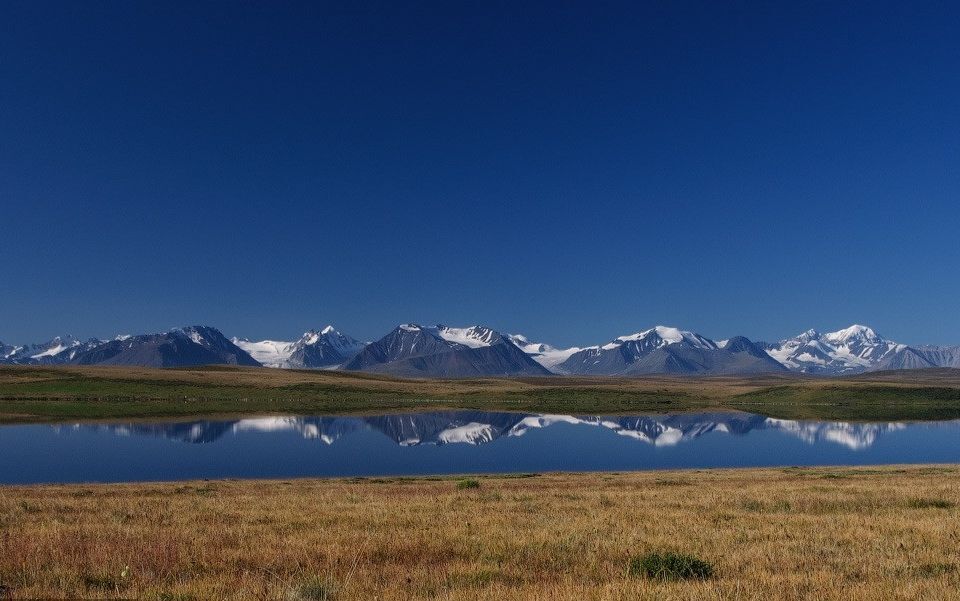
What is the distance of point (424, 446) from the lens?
8431cm

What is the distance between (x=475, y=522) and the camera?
1588 centimetres

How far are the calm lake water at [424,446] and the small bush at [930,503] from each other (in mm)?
41687

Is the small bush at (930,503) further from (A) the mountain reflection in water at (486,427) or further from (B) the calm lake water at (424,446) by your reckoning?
(A) the mountain reflection in water at (486,427)

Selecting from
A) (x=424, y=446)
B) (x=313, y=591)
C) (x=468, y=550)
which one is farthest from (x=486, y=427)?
(x=313, y=591)

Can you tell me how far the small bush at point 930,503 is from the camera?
801 inches

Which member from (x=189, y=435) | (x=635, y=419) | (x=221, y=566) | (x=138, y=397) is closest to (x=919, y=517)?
(x=221, y=566)

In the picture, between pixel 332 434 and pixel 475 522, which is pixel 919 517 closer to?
pixel 475 522

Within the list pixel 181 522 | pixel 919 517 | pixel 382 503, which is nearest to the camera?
pixel 181 522

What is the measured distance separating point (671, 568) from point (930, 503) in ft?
51.5

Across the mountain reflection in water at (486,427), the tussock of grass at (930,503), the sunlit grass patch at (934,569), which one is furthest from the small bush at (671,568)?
the mountain reflection in water at (486,427)

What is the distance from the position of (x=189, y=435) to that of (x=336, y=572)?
8432cm

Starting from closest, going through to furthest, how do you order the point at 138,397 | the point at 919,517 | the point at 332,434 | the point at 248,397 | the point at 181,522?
the point at 181,522, the point at 919,517, the point at 332,434, the point at 138,397, the point at 248,397

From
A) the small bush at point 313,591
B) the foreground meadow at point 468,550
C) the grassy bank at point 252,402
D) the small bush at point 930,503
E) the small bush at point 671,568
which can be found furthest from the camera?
the grassy bank at point 252,402

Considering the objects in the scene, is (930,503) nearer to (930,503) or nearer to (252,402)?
(930,503)
